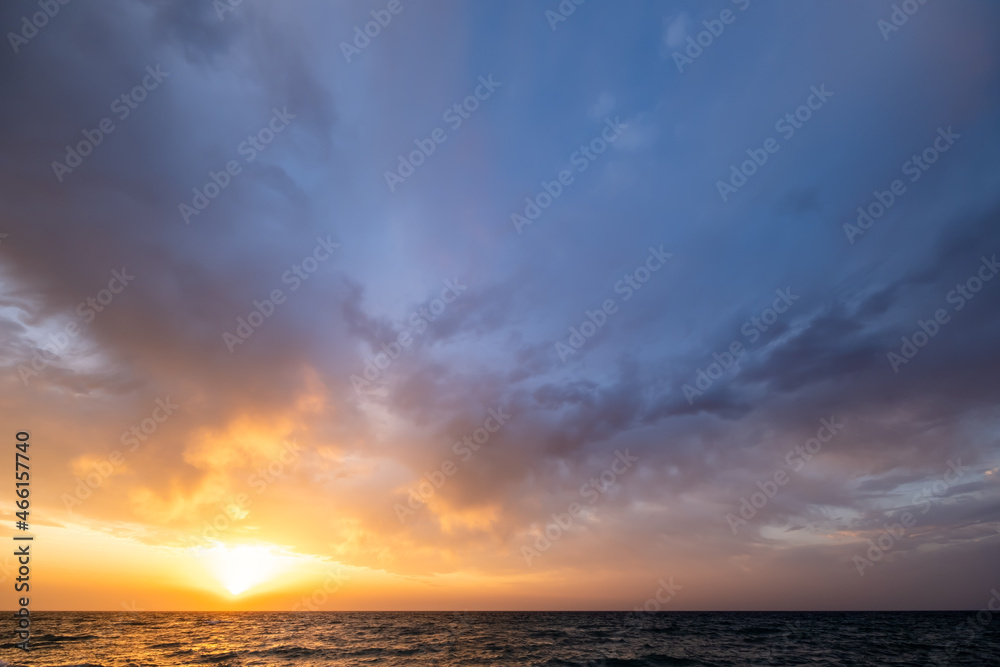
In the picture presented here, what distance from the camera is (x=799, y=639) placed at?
5688cm

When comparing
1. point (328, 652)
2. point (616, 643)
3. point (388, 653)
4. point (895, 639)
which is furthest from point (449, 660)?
point (895, 639)

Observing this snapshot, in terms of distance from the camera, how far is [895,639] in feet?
188

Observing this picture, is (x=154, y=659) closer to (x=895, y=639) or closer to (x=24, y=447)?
(x=24, y=447)

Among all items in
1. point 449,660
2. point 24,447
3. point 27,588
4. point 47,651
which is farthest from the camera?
point 47,651

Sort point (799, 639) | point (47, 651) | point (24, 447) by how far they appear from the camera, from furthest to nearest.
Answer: point (799, 639)
point (47, 651)
point (24, 447)

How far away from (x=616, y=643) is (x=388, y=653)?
2545cm

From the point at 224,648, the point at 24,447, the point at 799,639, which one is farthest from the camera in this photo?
the point at 799,639

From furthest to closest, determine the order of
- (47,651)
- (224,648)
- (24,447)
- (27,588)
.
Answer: (224,648), (47,651), (27,588), (24,447)

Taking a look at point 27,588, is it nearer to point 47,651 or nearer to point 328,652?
point 328,652

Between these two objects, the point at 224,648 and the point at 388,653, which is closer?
the point at 388,653

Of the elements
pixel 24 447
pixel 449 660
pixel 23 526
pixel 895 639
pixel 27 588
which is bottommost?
pixel 895 639

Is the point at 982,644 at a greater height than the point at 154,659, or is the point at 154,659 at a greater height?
the point at 154,659

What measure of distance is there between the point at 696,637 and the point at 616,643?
16.5 m

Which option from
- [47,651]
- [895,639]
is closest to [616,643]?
[895,639]
